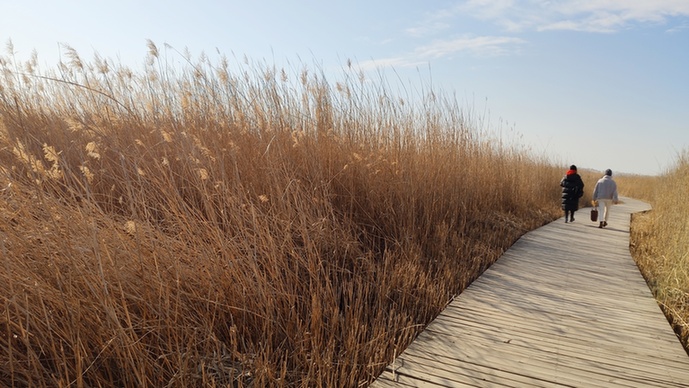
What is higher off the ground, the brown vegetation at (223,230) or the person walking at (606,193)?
the brown vegetation at (223,230)

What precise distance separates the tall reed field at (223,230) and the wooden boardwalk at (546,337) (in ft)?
0.58

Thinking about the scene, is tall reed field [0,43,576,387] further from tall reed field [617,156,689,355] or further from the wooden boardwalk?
tall reed field [617,156,689,355]

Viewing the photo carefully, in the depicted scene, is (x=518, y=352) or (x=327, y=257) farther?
(x=327, y=257)

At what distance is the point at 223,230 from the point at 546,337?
1883 mm

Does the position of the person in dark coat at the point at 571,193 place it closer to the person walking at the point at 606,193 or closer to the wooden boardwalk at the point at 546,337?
the person walking at the point at 606,193

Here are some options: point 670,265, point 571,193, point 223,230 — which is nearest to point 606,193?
point 571,193

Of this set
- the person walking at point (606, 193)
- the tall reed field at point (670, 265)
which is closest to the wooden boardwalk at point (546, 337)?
the tall reed field at point (670, 265)

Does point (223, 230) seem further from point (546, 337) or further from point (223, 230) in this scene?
point (546, 337)

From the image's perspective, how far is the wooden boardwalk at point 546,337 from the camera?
1897mm

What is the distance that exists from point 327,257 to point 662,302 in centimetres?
233

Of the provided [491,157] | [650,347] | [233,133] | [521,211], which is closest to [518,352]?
[650,347]

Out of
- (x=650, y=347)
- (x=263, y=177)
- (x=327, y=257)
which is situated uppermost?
(x=263, y=177)

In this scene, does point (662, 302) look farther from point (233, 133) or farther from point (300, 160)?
point (233, 133)

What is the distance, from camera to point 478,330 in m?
2.34
